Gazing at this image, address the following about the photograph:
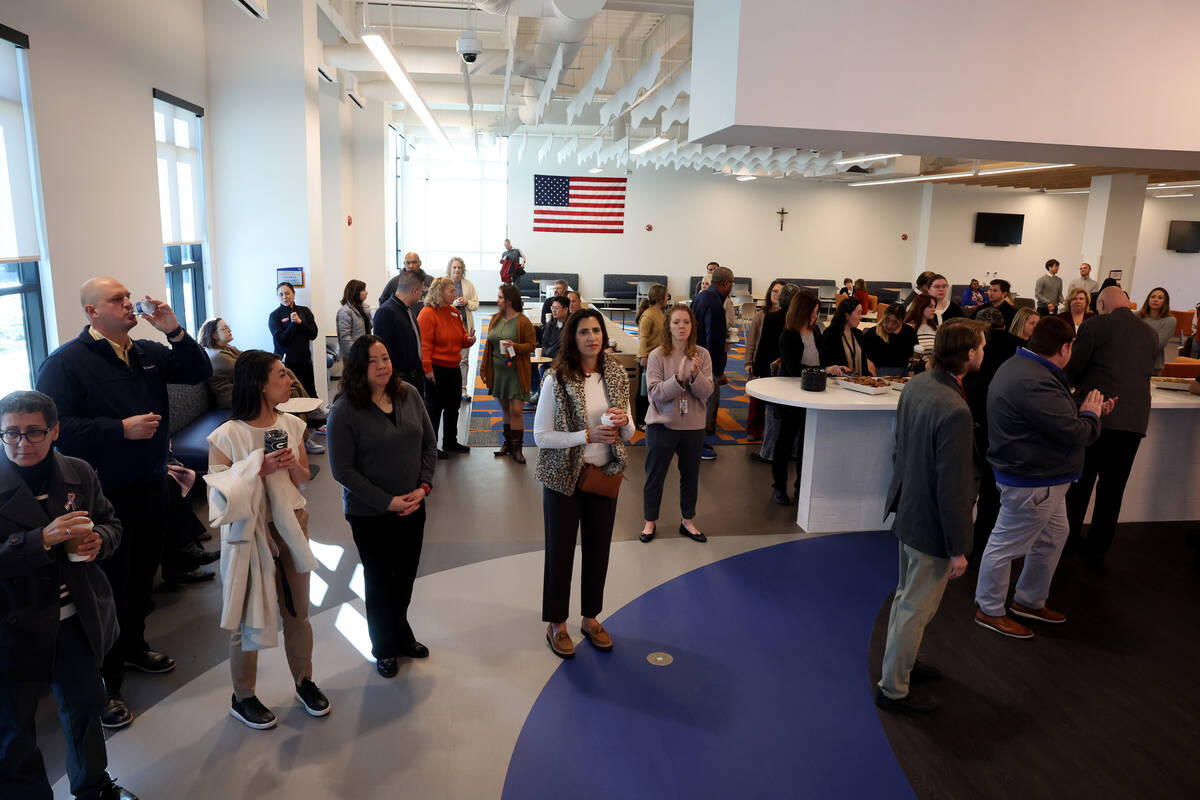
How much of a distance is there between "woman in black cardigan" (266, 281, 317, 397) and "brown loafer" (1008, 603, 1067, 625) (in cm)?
598

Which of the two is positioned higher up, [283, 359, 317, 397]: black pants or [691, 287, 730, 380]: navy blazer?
[691, 287, 730, 380]: navy blazer

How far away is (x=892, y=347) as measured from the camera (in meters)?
6.16

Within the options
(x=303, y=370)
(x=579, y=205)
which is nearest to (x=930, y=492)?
(x=303, y=370)

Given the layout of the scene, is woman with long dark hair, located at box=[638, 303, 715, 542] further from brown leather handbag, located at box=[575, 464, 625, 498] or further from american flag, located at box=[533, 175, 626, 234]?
american flag, located at box=[533, 175, 626, 234]

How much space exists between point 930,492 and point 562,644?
5.94 feet

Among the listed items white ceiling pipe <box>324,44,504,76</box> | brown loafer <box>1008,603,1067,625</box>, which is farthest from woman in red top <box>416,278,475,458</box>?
white ceiling pipe <box>324,44,504,76</box>

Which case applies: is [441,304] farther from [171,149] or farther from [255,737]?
[255,737]

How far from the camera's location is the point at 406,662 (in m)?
3.57

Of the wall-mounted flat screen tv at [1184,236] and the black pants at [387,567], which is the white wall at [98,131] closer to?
the black pants at [387,567]

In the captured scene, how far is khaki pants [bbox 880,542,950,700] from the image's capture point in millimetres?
3191

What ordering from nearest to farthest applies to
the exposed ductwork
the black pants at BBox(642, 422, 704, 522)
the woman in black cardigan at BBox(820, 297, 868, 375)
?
the black pants at BBox(642, 422, 704, 522) → the exposed ductwork → the woman in black cardigan at BBox(820, 297, 868, 375)

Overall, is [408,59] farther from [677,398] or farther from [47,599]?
[47,599]

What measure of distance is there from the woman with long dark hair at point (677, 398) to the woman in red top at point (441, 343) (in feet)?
7.09

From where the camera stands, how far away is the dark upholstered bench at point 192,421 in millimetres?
5168
